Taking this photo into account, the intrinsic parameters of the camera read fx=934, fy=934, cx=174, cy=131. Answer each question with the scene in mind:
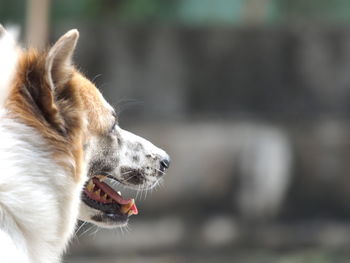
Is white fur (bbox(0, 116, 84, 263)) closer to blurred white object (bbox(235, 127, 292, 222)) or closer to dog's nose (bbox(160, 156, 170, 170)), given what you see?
→ dog's nose (bbox(160, 156, 170, 170))

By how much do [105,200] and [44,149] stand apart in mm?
715

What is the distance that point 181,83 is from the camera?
10461 millimetres

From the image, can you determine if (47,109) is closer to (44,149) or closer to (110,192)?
(44,149)

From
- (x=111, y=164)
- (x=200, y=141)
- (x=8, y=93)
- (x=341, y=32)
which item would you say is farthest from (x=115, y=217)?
(x=341, y=32)

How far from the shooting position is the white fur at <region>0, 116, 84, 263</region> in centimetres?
361

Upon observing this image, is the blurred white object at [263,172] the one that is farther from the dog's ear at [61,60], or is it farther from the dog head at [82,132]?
the dog's ear at [61,60]

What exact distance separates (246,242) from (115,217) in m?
5.83

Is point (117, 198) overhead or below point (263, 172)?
below

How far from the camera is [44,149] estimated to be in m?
3.77

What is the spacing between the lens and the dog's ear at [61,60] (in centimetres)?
383

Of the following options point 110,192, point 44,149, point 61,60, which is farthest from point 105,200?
point 61,60

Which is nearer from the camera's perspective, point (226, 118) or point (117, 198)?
point (117, 198)

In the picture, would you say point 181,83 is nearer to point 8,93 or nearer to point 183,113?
point 183,113

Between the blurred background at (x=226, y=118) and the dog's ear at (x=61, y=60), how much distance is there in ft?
18.5
